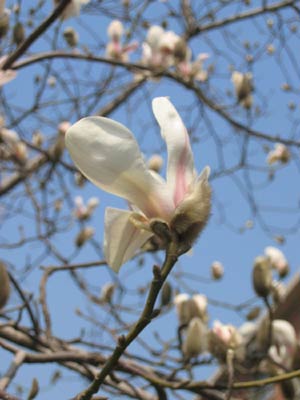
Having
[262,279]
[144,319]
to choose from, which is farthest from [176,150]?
[262,279]

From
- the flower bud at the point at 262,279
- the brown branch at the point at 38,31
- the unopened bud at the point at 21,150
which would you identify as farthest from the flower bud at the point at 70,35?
the flower bud at the point at 262,279

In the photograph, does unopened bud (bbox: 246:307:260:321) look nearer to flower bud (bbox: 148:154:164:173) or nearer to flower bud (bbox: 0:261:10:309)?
flower bud (bbox: 0:261:10:309)

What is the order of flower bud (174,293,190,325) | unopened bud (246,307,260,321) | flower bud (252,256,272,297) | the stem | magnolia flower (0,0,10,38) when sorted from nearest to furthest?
the stem → flower bud (252,256,272,297) → magnolia flower (0,0,10,38) → flower bud (174,293,190,325) → unopened bud (246,307,260,321)

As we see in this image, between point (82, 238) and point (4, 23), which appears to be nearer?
point (4, 23)

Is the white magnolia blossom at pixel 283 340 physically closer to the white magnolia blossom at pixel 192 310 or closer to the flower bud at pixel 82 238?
the white magnolia blossom at pixel 192 310

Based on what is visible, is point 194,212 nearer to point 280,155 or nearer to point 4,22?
point 4,22

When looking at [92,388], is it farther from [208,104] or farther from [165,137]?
[208,104]

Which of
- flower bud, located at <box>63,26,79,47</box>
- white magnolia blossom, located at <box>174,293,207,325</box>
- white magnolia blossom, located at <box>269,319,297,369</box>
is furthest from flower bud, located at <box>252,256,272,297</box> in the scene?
flower bud, located at <box>63,26,79,47</box>

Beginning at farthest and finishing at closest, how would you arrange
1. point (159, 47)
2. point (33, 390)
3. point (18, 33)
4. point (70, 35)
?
1. point (159, 47)
2. point (70, 35)
3. point (18, 33)
4. point (33, 390)
